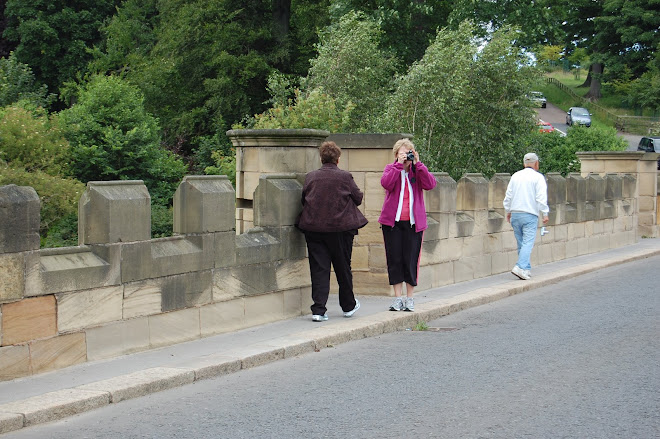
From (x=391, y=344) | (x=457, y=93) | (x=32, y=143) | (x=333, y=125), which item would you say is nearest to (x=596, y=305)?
(x=391, y=344)

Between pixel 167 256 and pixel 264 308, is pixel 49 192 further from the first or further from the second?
pixel 167 256

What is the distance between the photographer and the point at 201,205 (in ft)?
27.7

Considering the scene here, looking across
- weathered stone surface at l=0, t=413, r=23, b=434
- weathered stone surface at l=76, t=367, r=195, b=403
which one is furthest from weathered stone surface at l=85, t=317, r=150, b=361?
weathered stone surface at l=0, t=413, r=23, b=434

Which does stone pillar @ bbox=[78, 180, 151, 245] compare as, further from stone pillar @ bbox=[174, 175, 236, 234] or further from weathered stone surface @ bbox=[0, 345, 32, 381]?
weathered stone surface @ bbox=[0, 345, 32, 381]

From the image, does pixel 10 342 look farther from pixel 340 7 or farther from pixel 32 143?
pixel 340 7

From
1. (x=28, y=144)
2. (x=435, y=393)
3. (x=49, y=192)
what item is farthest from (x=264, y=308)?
(x=28, y=144)

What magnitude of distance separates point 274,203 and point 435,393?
344 cm

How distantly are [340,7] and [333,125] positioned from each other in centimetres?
1547

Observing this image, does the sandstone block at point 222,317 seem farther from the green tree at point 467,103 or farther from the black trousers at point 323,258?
the green tree at point 467,103

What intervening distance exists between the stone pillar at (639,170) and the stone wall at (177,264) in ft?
31.1

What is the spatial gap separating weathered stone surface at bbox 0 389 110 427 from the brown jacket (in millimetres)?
3665

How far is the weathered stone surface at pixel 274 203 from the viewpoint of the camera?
31.5 feet

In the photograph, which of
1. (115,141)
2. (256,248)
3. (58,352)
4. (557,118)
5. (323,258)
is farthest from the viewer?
(557,118)

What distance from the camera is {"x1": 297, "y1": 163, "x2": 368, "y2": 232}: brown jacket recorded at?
376 inches
